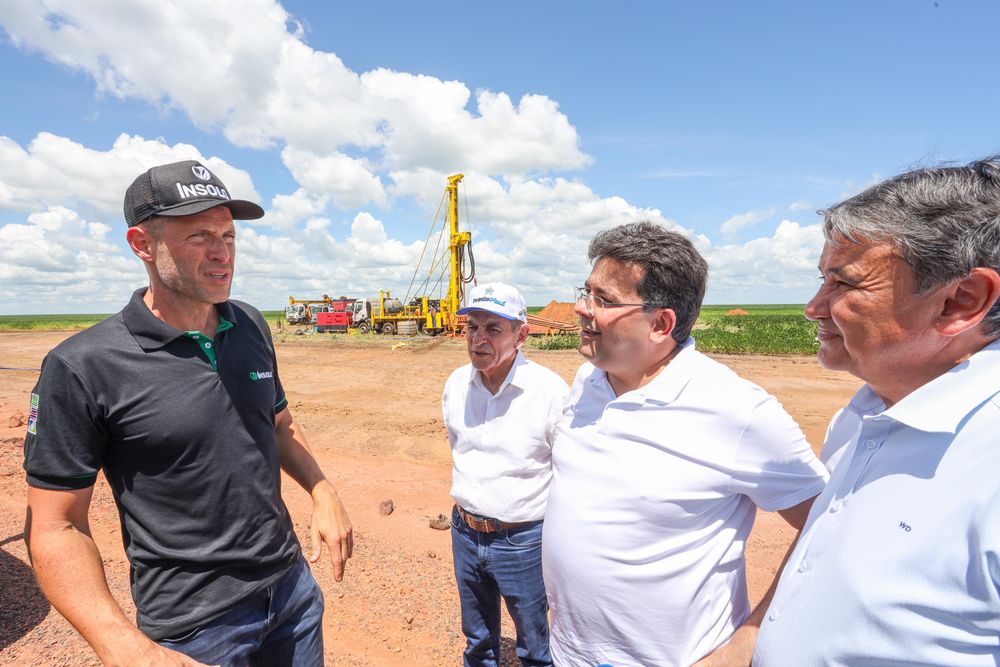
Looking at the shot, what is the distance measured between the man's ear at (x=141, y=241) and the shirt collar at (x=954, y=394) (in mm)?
2265

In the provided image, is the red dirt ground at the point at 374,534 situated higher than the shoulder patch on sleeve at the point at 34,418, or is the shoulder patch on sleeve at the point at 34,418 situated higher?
the shoulder patch on sleeve at the point at 34,418

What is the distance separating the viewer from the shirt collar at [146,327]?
175 centimetres

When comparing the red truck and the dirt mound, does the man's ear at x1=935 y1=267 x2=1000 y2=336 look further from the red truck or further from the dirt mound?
the red truck

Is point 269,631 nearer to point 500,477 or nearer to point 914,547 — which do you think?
point 500,477

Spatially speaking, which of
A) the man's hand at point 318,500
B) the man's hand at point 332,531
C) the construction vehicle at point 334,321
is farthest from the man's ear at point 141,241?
the construction vehicle at point 334,321

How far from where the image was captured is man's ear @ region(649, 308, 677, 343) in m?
1.83

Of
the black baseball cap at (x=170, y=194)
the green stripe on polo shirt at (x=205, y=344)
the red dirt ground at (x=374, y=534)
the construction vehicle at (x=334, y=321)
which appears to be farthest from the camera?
the construction vehicle at (x=334, y=321)

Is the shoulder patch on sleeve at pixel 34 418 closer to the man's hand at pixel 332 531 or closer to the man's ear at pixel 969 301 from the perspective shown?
the man's hand at pixel 332 531

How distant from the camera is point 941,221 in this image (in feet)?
3.63

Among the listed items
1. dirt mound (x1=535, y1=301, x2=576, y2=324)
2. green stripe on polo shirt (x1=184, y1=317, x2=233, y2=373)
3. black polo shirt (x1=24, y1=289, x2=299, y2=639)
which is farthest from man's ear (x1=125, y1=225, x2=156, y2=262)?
dirt mound (x1=535, y1=301, x2=576, y2=324)

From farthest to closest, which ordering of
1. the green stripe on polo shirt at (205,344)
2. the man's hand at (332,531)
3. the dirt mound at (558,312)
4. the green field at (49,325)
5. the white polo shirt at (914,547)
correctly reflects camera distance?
the green field at (49,325), the dirt mound at (558,312), the man's hand at (332,531), the green stripe on polo shirt at (205,344), the white polo shirt at (914,547)

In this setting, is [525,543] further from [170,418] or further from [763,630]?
[170,418]

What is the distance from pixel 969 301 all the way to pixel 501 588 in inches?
87.8

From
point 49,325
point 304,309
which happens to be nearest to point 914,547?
point 304,309
